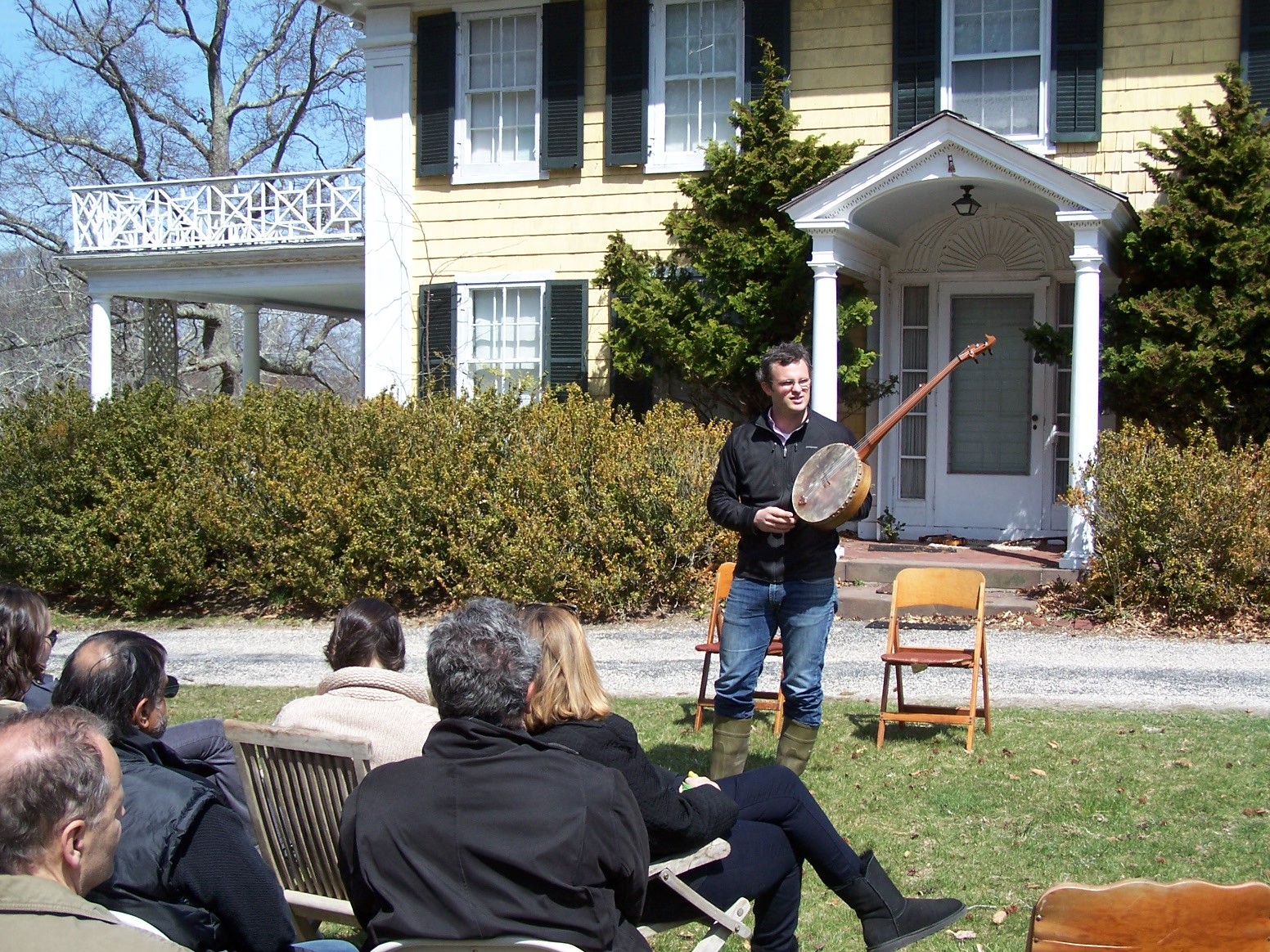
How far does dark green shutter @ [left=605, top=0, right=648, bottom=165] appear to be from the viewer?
13383 millimetres

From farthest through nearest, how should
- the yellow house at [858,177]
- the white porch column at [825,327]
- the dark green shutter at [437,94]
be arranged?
1. the dark green shutter at [437,94]
2. the yellow house at [858,177]
3. the white porch column at [825,327]

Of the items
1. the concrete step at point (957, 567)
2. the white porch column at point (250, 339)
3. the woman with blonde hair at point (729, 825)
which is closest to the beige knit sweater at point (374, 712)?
the woman with blonde hair at point (729, 825)

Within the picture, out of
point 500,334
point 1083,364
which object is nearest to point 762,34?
point 500,334

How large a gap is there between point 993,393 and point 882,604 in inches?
136

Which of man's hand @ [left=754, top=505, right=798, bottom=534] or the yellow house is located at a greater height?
the yellow house

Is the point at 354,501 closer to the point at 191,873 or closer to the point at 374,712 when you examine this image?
the point at 374,712

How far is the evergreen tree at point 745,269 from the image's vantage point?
11.9 meters

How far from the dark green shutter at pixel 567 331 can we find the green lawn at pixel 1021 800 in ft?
22.7

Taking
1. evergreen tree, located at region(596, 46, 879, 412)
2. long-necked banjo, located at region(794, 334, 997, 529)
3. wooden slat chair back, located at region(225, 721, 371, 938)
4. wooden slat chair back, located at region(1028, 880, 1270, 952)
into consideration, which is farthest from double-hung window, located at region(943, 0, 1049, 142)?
wooden slat chair back, located at region(1028, 880, 1270, 952)

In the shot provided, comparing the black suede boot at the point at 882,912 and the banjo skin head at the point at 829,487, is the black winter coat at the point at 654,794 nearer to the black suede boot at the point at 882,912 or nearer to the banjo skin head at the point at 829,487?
the black suede boot at the point at 882,912

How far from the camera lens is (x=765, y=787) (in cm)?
391

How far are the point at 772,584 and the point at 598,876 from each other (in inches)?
98.2

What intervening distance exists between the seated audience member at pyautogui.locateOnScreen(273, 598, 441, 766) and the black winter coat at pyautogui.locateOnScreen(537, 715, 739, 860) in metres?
0.50

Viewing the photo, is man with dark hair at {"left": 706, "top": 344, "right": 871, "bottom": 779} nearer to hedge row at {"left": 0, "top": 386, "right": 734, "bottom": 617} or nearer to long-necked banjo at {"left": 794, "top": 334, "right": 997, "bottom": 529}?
long-necked banjo at {"left": 794, "top": 334, "right": 997, "bottom": 529}
